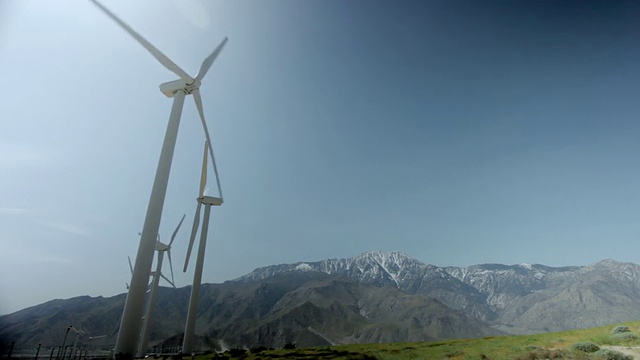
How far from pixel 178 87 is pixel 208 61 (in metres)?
8.95

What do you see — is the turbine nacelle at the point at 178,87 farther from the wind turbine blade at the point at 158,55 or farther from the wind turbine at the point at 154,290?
the wind turbine at the point at 154,290

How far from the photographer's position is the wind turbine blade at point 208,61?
53403 millimetres

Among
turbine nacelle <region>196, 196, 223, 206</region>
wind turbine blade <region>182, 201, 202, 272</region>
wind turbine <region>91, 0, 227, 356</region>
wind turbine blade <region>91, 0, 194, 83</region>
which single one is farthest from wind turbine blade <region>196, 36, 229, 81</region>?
turbine nacelle <region>196, 196, 223, 206</region>

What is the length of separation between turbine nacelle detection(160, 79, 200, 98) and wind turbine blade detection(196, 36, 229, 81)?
2.91 metres

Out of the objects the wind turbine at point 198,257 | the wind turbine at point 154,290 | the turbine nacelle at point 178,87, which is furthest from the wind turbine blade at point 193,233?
the turbine nacelle at point 178,87

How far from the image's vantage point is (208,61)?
5619 centimetres

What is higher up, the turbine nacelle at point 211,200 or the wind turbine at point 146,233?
the turbine nacelle at point 211,200

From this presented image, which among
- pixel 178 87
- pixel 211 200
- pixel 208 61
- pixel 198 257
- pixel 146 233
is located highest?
pixel 208 61

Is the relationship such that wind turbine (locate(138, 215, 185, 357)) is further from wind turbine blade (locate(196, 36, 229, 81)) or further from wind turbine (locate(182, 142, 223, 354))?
wind turbine blade (locate(196, 36, 229, 81))

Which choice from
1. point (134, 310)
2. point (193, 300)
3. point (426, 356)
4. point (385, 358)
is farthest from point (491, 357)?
point (193, 300)

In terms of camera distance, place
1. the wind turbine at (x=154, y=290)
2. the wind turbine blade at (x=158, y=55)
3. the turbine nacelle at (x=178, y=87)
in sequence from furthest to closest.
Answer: the wind turbine at (x=154, y=290) → the turbine nacelle at (x=178, y=87) → the wind turbine blade at (x=158, y=55)

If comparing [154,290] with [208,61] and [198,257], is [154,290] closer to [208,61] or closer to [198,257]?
[198,257]

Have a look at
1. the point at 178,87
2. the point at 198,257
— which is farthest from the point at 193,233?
the point at 178,87

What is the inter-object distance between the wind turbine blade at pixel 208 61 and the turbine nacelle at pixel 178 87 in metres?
2.91
